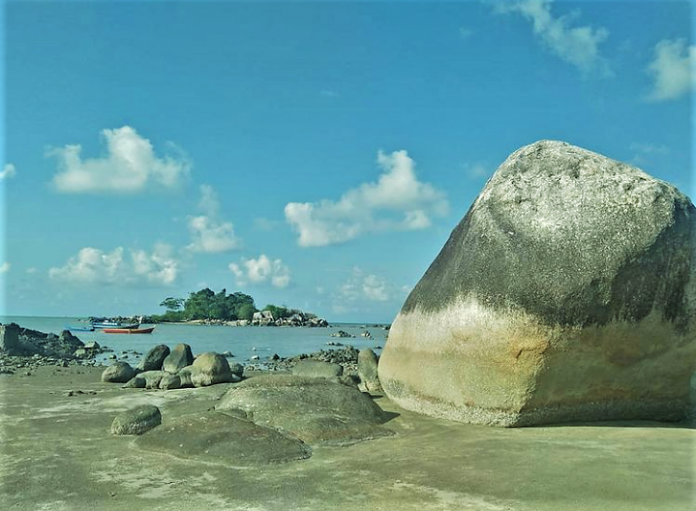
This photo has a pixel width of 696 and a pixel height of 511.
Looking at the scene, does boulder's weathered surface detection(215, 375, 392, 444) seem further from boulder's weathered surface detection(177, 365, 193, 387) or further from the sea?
the sea

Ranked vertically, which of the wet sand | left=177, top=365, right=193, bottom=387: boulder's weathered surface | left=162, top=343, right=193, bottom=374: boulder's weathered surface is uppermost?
left=162, top=343, right=193, bottom=374: boulder's weathered surface

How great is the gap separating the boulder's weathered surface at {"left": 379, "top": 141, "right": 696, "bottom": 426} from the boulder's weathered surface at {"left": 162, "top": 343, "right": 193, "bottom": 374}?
33.1 feet

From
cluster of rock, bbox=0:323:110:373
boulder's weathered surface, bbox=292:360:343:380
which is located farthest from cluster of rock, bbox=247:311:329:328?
boulder's weathered surface, bbox=292:360:343:380

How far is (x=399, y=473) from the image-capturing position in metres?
6.55

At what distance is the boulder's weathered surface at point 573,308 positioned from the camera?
8.62m

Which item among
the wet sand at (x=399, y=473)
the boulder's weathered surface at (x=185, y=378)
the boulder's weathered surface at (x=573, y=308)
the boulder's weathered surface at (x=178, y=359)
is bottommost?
the wet sand at (x=399, y=473)

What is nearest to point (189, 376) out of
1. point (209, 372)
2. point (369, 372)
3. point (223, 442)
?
point (209, 372)

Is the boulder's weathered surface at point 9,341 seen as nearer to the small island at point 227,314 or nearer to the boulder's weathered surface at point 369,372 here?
the boulder's weathered surface at point 369,372

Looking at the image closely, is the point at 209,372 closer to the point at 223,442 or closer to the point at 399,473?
the point at 223,442

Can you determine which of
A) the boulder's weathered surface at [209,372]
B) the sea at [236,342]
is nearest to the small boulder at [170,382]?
the boulder's weathered surface at [209,372]

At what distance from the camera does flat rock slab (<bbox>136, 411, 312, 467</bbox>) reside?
723 cm

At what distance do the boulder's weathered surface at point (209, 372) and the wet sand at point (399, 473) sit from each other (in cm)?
538

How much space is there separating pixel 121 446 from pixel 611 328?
6647 millimetres

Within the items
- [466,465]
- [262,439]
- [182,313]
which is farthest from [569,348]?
[182,313]
